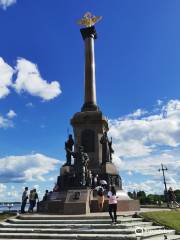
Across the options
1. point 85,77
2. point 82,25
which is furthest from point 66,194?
point 82,25

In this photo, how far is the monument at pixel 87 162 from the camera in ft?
70.3

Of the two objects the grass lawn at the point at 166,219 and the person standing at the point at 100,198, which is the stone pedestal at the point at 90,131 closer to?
the person standing at the point at 100,198

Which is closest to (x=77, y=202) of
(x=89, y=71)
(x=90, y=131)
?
(x=90, y=131)

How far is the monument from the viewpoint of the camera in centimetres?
2144

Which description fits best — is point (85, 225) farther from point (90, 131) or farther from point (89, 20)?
point (89, 20)

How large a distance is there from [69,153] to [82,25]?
12.7 m

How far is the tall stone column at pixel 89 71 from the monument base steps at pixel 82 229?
42.2 ft

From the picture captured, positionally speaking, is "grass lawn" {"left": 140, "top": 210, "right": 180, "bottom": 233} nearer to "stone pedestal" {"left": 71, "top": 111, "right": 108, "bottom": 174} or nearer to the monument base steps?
the monument base steps

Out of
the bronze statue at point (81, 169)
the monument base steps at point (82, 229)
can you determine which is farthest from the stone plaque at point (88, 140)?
the monument base steps at point (82, 229)

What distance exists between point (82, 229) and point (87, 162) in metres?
9.69

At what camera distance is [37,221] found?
57.1 ft

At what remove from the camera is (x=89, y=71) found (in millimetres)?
30406

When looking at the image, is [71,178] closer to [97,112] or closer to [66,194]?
[66,194]

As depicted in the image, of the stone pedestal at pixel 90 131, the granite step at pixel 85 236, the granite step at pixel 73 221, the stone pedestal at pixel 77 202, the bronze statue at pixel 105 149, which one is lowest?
the granite step at pixel 85 236
